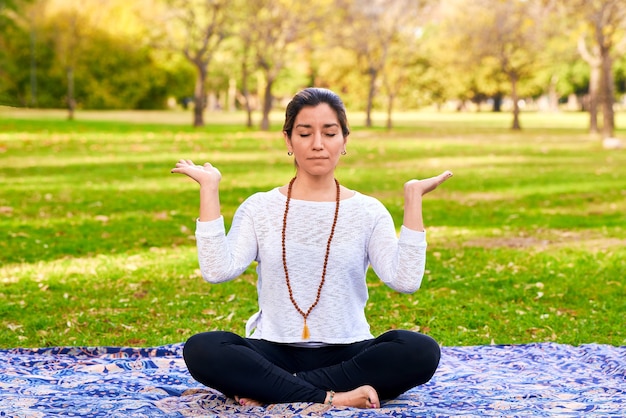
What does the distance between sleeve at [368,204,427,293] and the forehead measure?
0.48 meters

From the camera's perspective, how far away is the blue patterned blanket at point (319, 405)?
12.5 ft

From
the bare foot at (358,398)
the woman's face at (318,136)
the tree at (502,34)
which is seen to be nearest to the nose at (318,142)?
the woman's face at (318,136)

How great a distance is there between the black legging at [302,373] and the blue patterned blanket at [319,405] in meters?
0.10

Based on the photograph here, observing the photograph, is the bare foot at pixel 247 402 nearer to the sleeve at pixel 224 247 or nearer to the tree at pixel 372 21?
the sleeve at pixel 224 247

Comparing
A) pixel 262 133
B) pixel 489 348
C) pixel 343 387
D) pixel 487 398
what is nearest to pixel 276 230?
pixel 343 387

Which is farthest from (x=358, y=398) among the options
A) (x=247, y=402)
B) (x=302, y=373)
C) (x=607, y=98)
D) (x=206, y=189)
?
(x=607, y=98)

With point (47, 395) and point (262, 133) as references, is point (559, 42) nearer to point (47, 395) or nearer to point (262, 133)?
point (262, 133)

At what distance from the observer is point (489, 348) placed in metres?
5.38

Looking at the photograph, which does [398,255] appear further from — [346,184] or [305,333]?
[346,184]

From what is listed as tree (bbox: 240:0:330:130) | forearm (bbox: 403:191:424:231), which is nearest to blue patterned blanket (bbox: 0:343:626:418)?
forearm (bbox: 403:191:424:231)

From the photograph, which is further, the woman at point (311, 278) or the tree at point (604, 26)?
the tree at point (604, 26)

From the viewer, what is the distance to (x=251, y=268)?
8.31 m

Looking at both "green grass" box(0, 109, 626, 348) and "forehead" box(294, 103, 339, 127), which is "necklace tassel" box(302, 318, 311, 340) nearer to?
"forehead" box(294, 103, 339, 127)

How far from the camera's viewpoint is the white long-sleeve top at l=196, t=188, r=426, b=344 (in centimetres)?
397
